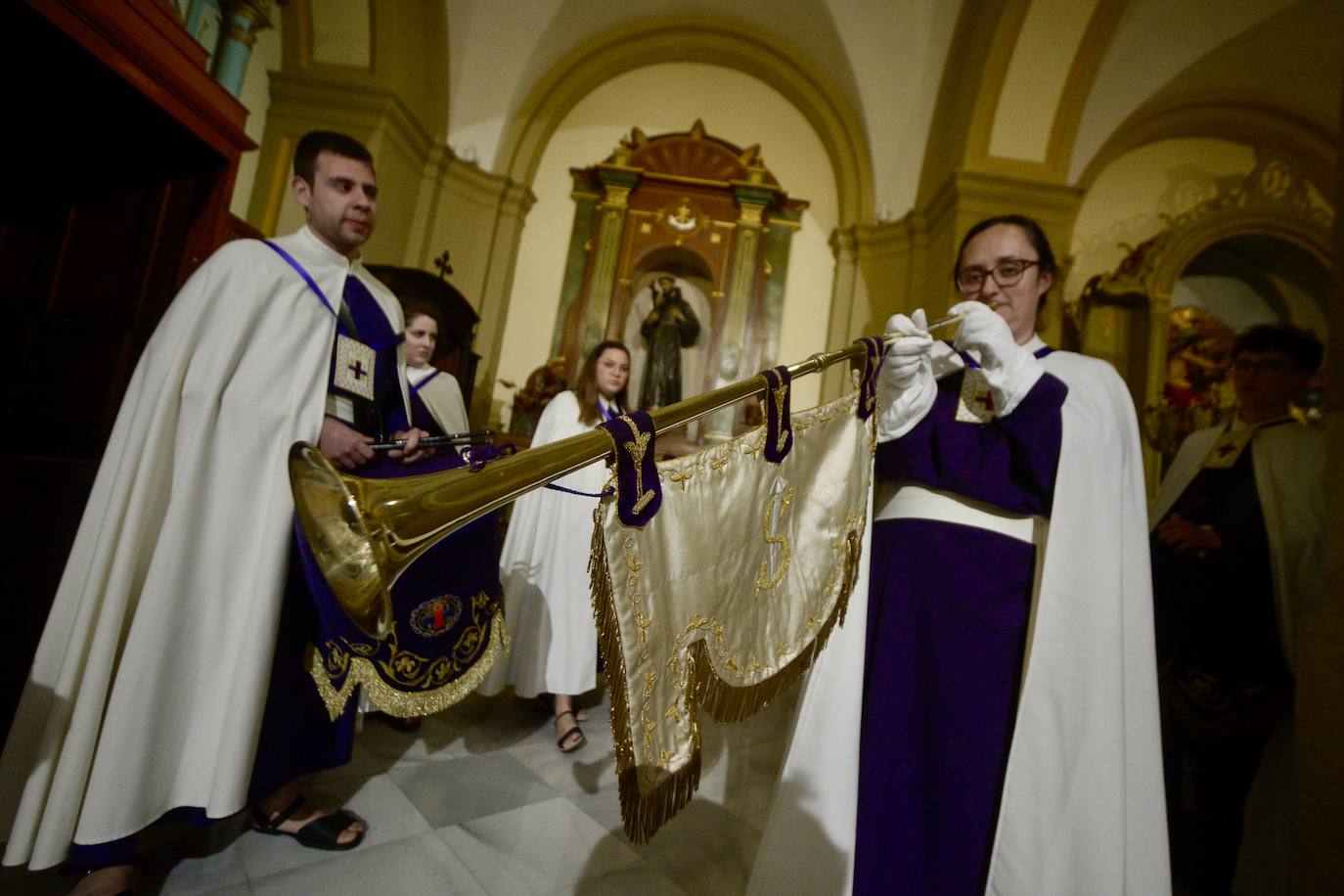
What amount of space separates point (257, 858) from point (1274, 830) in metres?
3.31

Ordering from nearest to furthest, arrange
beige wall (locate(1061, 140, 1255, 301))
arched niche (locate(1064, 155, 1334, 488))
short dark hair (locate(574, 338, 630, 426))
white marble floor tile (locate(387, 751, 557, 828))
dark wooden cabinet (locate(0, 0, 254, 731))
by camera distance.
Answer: dark wooden cabinet (locate(0, 0, 254, 731)), white marble floor tile (locate(387, 751, 557, 828)), short dark hair (locate(574, 338, 630, 426)), arched niche (locate(1064, 155, 1334, 488)), beige wall (locate(1061, 140, 1255, 301))

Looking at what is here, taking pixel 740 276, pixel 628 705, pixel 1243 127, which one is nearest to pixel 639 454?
pixel 628 705

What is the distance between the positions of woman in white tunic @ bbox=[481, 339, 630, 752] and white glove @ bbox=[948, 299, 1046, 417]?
1.66 m

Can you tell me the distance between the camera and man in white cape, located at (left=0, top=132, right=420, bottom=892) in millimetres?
1359

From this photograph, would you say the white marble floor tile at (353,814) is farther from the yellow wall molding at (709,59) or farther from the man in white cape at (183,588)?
the yellow wall molding at (709,59)

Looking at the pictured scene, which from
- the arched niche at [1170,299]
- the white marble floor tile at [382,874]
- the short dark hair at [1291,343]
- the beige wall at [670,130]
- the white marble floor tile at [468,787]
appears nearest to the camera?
the white marble floor tile at [382,874]

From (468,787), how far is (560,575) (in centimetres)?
103

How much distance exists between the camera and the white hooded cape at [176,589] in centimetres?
136

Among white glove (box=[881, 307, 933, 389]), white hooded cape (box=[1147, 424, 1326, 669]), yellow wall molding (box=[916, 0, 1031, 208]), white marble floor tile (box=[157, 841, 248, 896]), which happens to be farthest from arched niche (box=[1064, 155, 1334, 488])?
white marble floor tile (box=[157, 841, 248, 896])

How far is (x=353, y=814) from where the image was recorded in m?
1.84

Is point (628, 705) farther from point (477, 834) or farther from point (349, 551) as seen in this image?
point (477, 834)

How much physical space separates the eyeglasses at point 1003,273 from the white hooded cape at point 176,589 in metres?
1.93

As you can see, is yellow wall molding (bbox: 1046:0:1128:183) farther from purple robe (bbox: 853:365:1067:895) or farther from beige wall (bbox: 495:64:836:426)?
purple robe (bbox: 853:365:1067:895)

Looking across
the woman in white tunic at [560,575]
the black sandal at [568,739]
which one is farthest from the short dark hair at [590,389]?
the black sandal at [568,739]
